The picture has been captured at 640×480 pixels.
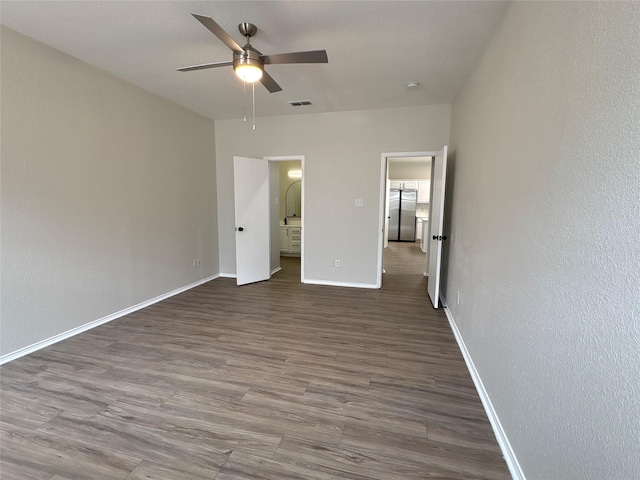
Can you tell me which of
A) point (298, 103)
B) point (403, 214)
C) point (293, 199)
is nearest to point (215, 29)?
point (298, 103)

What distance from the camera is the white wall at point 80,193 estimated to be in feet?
7.73

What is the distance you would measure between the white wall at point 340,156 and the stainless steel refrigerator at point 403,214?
5241 millimetres

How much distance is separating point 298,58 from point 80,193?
2482 millimetres

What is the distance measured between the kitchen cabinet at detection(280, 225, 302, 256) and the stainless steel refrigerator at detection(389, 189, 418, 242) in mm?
3832

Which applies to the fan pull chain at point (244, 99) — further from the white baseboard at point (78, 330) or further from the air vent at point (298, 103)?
the white baseboard at point (78, 330)

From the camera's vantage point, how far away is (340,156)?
174 inches

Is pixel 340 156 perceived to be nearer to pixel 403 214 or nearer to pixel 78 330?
pixel 78 330

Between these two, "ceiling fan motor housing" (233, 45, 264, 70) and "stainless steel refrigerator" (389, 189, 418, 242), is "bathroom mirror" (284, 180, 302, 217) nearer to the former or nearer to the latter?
"stainless steel refrigerator" (389, 189, 418, 242)

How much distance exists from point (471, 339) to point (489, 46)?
235 centimetres

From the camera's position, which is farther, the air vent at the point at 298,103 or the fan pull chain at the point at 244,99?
the air vent at the point at 298,103

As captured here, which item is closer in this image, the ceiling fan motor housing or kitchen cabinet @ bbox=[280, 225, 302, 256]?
the ceiling fan motor housing

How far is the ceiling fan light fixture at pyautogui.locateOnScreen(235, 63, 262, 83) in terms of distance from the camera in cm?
210

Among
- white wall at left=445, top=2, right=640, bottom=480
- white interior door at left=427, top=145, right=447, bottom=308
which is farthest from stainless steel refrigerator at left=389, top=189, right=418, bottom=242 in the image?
white wall at left=445, top=2, right=640, bottom=480

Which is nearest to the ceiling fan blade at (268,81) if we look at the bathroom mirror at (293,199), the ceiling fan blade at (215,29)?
the ceiling fan blade at (215,29)
